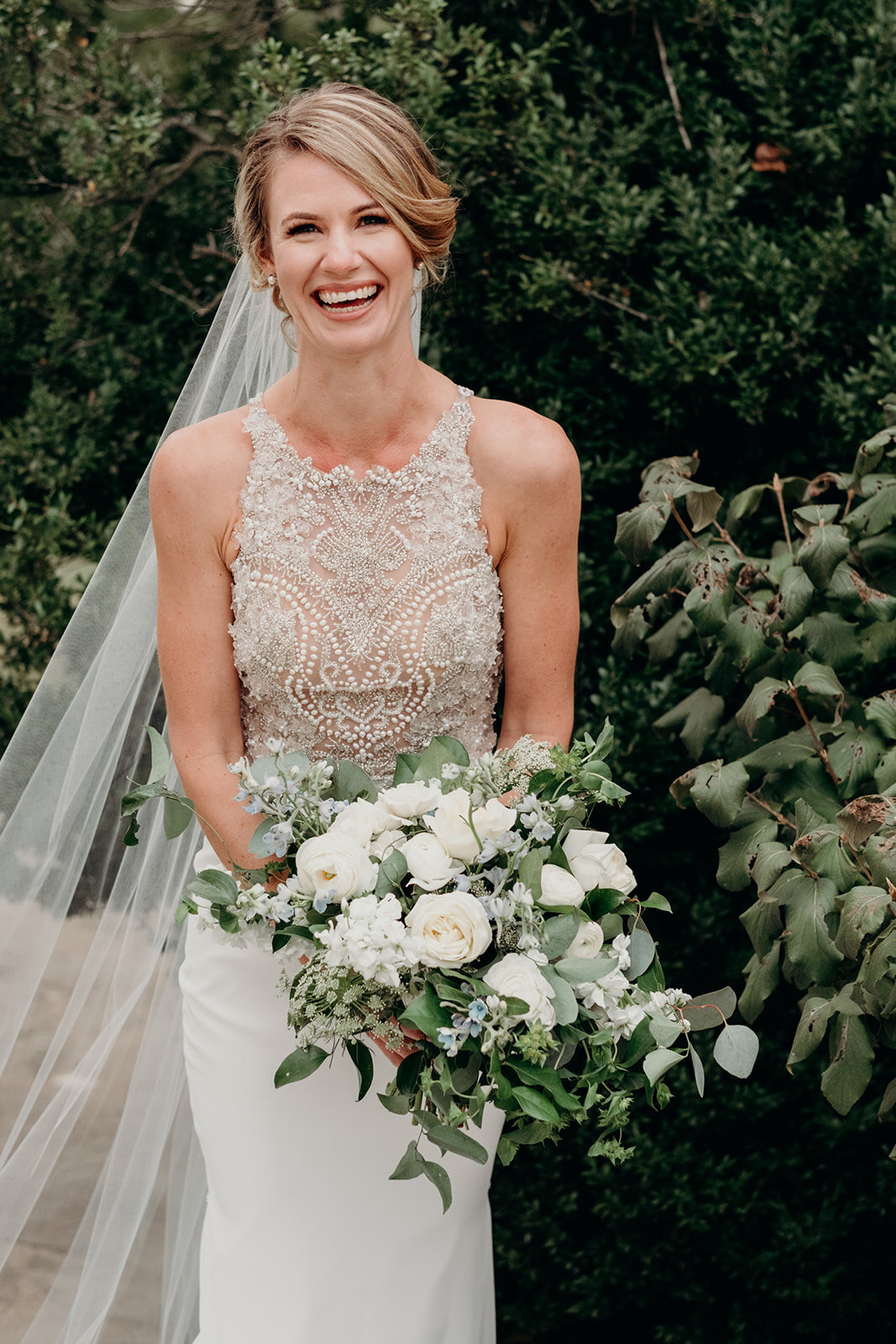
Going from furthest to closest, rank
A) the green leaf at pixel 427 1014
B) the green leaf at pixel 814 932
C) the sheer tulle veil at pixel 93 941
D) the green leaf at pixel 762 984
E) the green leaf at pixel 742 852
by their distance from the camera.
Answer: the sheer tulle veil at pixel 93 941 → the green leaf at pixel 742 852 → the green leaf at pixel 762 984 → the green leaf at pixel 814 932 → the green leaf at pixel 427 1014

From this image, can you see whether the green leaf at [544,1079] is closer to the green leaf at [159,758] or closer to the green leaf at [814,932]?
the green leaf at [814,932]

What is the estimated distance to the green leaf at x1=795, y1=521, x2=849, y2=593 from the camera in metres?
2.01

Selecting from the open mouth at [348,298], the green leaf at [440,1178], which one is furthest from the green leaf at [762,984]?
the open mouth at [348,298]

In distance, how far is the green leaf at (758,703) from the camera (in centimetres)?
202

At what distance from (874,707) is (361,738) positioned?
0.88 m

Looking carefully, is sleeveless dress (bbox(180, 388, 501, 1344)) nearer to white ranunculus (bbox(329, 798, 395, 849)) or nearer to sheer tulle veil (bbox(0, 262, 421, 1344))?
sheer tulle veil (bbox(0, 262, 421, 1344))

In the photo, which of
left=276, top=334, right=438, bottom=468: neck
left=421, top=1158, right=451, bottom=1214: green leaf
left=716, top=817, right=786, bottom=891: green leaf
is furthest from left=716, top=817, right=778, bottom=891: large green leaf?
left=276, top=334, right=438, bottom=468: neck

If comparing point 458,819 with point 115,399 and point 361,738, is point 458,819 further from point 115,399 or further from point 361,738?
point 115,399

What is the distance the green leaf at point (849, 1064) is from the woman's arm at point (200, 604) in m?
1.00

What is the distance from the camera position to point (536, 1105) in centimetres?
162

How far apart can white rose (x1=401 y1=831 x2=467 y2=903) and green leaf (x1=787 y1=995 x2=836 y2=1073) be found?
539 mm

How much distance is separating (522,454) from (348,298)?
1.35 feet

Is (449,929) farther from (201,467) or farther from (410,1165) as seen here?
(201,467)

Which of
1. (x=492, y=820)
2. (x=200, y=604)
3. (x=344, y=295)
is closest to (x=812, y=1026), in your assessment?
(x=492, y=820)
